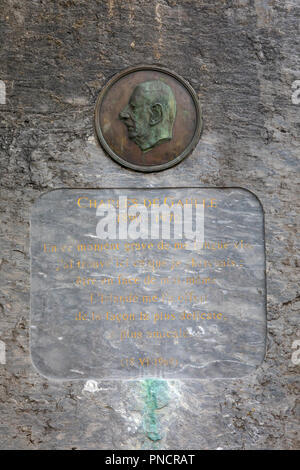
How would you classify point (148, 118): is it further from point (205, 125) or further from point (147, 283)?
point (147, 283)

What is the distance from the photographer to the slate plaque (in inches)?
127

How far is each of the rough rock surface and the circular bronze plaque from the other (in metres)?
0.06

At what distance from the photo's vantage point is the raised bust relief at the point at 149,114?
128 inches

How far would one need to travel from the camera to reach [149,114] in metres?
3.26

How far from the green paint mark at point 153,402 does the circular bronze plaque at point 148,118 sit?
136cm

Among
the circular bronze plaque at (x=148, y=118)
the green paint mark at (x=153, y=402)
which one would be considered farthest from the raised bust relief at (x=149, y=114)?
the green paint mark at (x=153, y=402)

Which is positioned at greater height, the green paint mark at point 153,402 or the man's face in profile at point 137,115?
the man's face in profile at point 137,115

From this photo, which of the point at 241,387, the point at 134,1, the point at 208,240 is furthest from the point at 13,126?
the point at 241,387

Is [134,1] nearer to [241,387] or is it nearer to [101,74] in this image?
[101,74]

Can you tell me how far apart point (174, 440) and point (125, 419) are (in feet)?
1.09

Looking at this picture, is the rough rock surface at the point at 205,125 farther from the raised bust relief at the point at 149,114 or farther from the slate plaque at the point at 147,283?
the raised bust relief at the point at 149,114

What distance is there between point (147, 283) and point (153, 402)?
2.43 ft

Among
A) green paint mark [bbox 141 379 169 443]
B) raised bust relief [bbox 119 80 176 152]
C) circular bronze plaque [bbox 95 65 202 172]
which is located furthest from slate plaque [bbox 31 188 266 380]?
raised bust relief [bbox 119 80 176 152]

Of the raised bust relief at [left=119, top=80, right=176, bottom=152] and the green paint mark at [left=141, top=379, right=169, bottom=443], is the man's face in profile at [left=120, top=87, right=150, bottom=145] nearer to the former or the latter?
the raised bust relief at [left=119, top=80, right=176, bottom=152]
